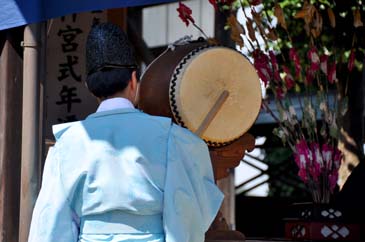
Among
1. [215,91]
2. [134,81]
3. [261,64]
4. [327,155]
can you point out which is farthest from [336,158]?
[134,81]

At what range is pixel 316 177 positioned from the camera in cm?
452

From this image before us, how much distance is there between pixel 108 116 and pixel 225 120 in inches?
46.6

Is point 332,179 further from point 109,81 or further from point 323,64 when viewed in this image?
point 109,81

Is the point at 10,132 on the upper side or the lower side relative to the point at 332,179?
upper

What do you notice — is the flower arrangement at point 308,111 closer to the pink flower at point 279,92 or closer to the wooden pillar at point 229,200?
the pink flower at point 279,92

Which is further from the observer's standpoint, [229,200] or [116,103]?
A: [229,200]

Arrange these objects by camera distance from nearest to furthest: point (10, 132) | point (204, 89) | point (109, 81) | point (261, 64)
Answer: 1. point (109, 81)
2. point (204, 89)
3. point (10, 132)
4. point (261, 64)

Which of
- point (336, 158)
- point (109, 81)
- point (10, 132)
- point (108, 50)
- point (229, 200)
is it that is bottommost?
point (229, 200)

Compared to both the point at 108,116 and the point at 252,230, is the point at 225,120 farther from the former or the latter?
the point at 252,230

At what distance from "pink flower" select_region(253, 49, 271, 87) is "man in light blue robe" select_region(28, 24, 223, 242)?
2.08 metres

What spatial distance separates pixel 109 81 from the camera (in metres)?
2.64

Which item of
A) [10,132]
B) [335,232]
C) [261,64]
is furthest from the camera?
[261,64]

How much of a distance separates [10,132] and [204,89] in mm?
921

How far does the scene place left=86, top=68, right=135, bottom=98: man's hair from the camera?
8.64 ft
